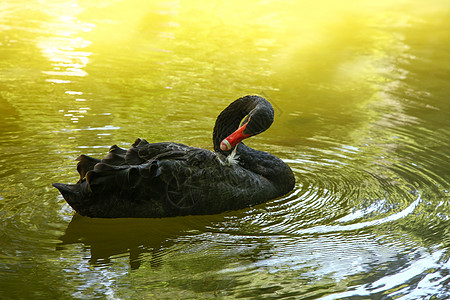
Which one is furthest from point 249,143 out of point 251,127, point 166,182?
point 166,182

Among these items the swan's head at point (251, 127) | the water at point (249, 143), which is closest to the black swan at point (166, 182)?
the swan's head at point (251, 127)

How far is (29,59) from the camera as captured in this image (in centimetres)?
1013

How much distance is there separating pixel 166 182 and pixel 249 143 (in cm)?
207

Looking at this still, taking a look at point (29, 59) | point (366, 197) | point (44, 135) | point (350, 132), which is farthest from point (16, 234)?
point (29, 59)

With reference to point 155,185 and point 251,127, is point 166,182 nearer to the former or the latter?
point 155,185

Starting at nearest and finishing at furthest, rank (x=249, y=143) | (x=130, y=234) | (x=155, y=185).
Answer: (x=130, y=234), (x=155, y=185), (x=249, y=143)

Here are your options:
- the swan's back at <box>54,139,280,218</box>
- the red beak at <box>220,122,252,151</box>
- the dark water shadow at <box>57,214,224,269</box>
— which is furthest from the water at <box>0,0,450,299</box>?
the red beak at <box>220,122,252,151</box>

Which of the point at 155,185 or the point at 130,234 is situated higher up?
the point at 155,185

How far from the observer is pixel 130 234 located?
15.8 ft

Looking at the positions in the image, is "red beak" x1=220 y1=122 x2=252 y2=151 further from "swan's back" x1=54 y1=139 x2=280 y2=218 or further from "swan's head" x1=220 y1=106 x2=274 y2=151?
"swan's back" x1=54 y1=139 x2=280 y2=218

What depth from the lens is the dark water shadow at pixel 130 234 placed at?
14.7 ft

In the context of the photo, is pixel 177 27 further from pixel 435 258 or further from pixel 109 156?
pixel 435 258

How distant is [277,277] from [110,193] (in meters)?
1.54

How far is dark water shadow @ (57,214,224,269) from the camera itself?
4.47 meters
